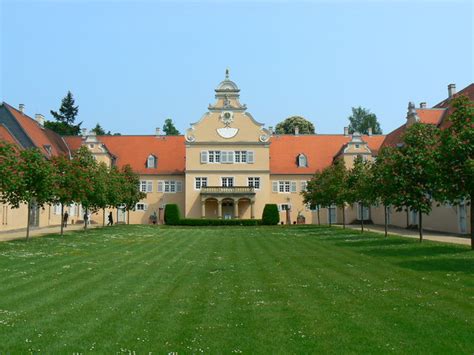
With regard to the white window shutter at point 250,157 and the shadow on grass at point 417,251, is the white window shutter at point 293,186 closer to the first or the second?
the white window shutter at point 250,157

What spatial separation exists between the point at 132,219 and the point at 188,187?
325 inches

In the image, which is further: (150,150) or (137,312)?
(150,150)

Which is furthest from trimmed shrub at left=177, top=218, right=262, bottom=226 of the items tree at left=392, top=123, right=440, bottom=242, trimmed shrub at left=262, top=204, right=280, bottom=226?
tree at left=392, top=123, right=440, bottom=242

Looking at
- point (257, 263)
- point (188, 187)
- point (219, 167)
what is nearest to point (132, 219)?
point (188, 187)

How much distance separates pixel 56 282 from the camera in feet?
44.6

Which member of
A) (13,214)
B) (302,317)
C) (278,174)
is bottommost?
(302,317)

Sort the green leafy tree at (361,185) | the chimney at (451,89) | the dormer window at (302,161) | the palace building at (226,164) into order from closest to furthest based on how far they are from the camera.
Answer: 1. the green leafy tree at (361,185)
2. the chimney at (451,89)
3. the palace building at (226,164)
4. the dormer window at (302,161)

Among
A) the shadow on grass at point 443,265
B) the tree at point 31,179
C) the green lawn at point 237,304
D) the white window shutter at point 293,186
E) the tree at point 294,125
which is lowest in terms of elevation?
the green lawn at point 237,304

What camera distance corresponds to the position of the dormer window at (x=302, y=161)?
63875 millimetres

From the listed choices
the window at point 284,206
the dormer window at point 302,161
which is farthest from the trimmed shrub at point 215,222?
the dormer window at point 302,161

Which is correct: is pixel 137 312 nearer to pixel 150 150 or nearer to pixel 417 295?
pixel 417 295

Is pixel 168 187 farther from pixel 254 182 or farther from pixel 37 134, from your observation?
pixel 37 134

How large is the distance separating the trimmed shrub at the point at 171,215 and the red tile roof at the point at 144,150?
8.87 m

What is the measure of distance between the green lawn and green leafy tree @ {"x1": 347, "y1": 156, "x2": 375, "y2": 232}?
394 inches
